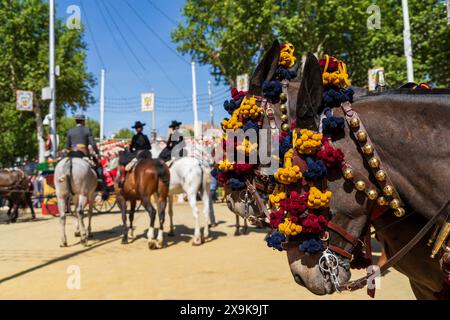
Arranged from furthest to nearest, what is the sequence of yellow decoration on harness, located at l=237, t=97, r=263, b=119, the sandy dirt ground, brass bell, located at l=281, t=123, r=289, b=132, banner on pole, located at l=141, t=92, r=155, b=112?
banner on pole, located at l=141, t=92, r=155, b=112, the sandy dirt ground, yellow decoration on harness, located at l=237, t=97, r=263, b=119, brass bell, located at l=281, t=123, r=289, b=132

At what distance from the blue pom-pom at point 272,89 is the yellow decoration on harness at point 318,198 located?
3.09 feet

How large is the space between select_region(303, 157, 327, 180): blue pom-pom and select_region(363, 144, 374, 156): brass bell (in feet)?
0.70

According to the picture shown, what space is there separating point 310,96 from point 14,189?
15.9 meters

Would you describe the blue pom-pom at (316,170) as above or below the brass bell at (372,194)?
above

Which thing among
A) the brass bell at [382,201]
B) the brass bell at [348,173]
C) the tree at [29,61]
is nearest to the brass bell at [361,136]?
the brass bell at [348,173]

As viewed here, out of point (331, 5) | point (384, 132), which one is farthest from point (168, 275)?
point (331, 5)

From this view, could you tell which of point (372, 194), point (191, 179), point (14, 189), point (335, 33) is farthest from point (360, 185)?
point (335, 33)

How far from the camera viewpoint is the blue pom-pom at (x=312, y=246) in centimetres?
201

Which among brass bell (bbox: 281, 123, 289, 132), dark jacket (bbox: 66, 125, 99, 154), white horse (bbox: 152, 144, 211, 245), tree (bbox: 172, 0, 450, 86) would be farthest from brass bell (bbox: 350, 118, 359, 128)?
tree (bbox: 172, 0, 450, 86)

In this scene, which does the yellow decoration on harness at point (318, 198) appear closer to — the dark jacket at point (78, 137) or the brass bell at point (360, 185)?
the brass bell at point (360, 185)

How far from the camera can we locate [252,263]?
7617 mm

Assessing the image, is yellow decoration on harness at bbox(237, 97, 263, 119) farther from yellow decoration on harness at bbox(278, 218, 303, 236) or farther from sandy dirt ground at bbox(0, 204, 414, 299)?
sandy dirt ground at bbox(0, 204, 414, 299)

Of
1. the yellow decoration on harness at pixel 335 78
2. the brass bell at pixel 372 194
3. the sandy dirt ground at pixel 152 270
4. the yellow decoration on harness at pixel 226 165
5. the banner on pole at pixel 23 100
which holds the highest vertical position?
the banner on pole at pixel 23 100

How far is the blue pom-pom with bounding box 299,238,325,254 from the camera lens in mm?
2006
